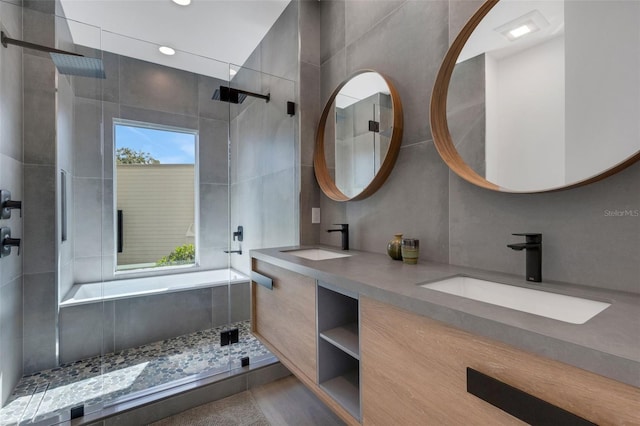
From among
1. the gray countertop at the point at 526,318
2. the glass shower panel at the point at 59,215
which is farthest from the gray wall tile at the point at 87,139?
the gray countertop at the point at 526,318

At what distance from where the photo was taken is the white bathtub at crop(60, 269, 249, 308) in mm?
1979

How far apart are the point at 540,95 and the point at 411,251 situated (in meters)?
0.75

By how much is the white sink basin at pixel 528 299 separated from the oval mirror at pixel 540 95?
354mm

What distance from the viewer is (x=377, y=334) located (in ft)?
3.08

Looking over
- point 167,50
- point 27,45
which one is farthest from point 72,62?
point 167,50

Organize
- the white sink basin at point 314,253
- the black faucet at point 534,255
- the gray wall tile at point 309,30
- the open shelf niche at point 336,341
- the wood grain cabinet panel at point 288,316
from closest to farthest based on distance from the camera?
the black faucet at point 534,255
the open shelf niche at point 336,341
the wood grain cabinet panel at point 288,316
the white sink basin at point 314,253
the gray wall tile at point 309,30

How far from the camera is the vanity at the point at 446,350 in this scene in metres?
0.51

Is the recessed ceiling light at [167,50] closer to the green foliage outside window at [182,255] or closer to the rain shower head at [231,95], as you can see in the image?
the rain shower head at [231,95]

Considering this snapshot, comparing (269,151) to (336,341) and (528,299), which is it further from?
(528,299)

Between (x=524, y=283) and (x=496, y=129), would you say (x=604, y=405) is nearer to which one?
(x=524, y=283)

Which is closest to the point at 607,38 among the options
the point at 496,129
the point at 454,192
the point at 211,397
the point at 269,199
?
the point at 496,129

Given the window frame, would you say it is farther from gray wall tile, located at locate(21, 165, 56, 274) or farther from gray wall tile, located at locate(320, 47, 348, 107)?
gray wall tile, located at locate(320, 47, 348, 107)

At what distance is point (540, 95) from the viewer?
101 cm

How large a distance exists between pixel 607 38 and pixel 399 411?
4.25 ft
